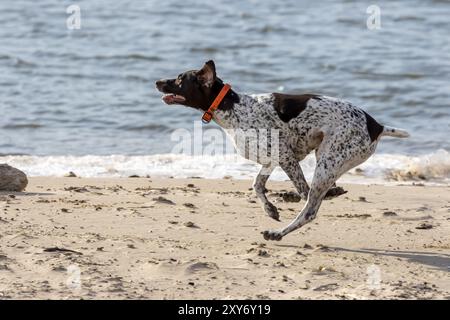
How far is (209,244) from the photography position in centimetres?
822

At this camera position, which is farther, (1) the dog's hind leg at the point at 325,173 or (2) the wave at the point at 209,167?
(2) the wave at the point at 209,167

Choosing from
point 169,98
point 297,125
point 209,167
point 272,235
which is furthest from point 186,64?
point 272,235

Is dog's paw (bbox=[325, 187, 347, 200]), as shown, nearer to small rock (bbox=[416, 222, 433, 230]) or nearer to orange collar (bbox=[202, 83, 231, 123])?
small rock (bbox=[416, 222, 433, 230])

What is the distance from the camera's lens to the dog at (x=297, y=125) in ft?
26.8

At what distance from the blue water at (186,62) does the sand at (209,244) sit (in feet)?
10.9

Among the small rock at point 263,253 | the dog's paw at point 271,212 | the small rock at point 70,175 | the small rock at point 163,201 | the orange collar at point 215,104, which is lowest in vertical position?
the small rock at point 70,175

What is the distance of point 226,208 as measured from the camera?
9.64 meters

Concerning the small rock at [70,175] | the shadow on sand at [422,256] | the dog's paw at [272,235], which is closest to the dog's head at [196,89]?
the dog's paw at [272,235]

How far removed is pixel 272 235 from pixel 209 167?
4205 mm

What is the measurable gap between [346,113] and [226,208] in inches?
73.9

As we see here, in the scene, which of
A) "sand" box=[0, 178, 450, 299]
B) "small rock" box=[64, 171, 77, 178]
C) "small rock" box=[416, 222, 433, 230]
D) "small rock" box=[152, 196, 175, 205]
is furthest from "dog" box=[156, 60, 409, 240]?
"small rock" box=[64, 171, 77, 178]

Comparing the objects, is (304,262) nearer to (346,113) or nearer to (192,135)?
(346,113)

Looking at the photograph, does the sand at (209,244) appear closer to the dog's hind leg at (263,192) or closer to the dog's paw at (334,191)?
the dog's hind leg at (263,192)
